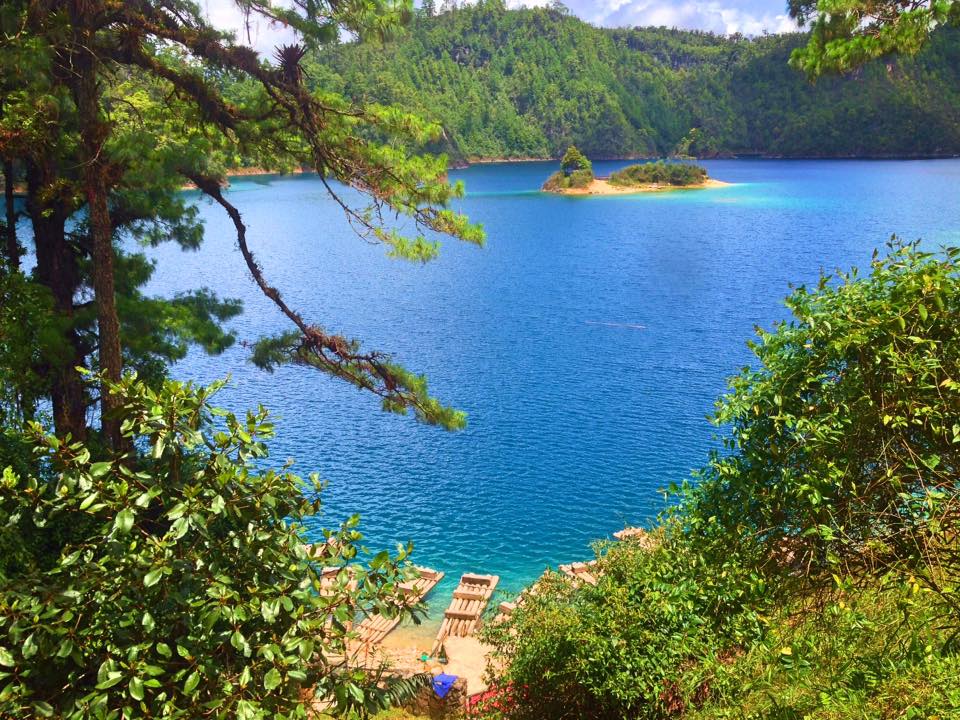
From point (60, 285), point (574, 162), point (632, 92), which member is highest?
point (632, 92)

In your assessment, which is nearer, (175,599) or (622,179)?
(175,599)

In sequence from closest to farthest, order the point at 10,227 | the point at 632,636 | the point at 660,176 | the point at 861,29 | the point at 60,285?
the point at 861,29 < the point at 632,636 < the point at 10,227 < the point at 60,285 < the point at 660,176

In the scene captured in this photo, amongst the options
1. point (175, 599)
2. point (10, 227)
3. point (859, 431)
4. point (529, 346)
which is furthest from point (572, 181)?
point (175, 599)

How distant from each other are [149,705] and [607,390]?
1793 centimetres

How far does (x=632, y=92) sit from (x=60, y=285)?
144 metres

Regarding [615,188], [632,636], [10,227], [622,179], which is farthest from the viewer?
[622,179]

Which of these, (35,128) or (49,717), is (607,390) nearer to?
(35,128)

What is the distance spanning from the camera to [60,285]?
10.2 metres

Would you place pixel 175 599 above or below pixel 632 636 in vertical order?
above

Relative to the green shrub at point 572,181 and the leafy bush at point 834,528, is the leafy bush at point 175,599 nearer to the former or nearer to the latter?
the leafy bush at point 834,528

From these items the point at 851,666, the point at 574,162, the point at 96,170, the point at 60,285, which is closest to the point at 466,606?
the point at 60,285

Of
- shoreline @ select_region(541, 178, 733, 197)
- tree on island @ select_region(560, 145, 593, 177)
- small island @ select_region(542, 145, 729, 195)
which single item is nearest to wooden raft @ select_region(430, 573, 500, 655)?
shoreline @ select_region(541, 178, 733, 197)

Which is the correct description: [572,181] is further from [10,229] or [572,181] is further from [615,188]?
[10,229]

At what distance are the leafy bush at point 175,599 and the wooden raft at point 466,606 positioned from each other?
7720 millimetres
